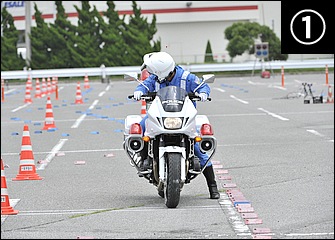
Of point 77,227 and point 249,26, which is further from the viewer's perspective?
point 249,26

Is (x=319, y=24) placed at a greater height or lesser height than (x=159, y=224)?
greater

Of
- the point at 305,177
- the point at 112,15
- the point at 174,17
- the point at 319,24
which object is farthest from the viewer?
the point at 174,17

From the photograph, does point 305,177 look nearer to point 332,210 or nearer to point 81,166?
point 332,210

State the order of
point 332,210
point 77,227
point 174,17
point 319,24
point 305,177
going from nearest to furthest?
point 77,227 < point 332,210 < point 305,177 < point 319,24 < point 174,17

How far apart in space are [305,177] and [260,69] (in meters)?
39.7

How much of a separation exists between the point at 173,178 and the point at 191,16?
200ft

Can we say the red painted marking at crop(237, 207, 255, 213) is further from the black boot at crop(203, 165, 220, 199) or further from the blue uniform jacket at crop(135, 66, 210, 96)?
the blue uniform jacket at crop(135, 66, 210, 96)

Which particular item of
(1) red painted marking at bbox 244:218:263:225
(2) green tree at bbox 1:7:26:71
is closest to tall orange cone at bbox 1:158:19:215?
(1) red painted marking at bbox 244:218:263:225

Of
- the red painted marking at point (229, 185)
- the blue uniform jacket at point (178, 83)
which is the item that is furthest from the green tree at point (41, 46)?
the blue uniform jacket at point (178, 83)

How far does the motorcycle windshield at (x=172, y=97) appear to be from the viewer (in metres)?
9.53

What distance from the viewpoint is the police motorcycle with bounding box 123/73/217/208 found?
9445mm

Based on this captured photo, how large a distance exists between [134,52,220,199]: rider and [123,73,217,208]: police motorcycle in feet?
0.29

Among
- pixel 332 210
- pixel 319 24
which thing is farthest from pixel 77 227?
pixel 319 24

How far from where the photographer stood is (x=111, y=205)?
32.4 ft
